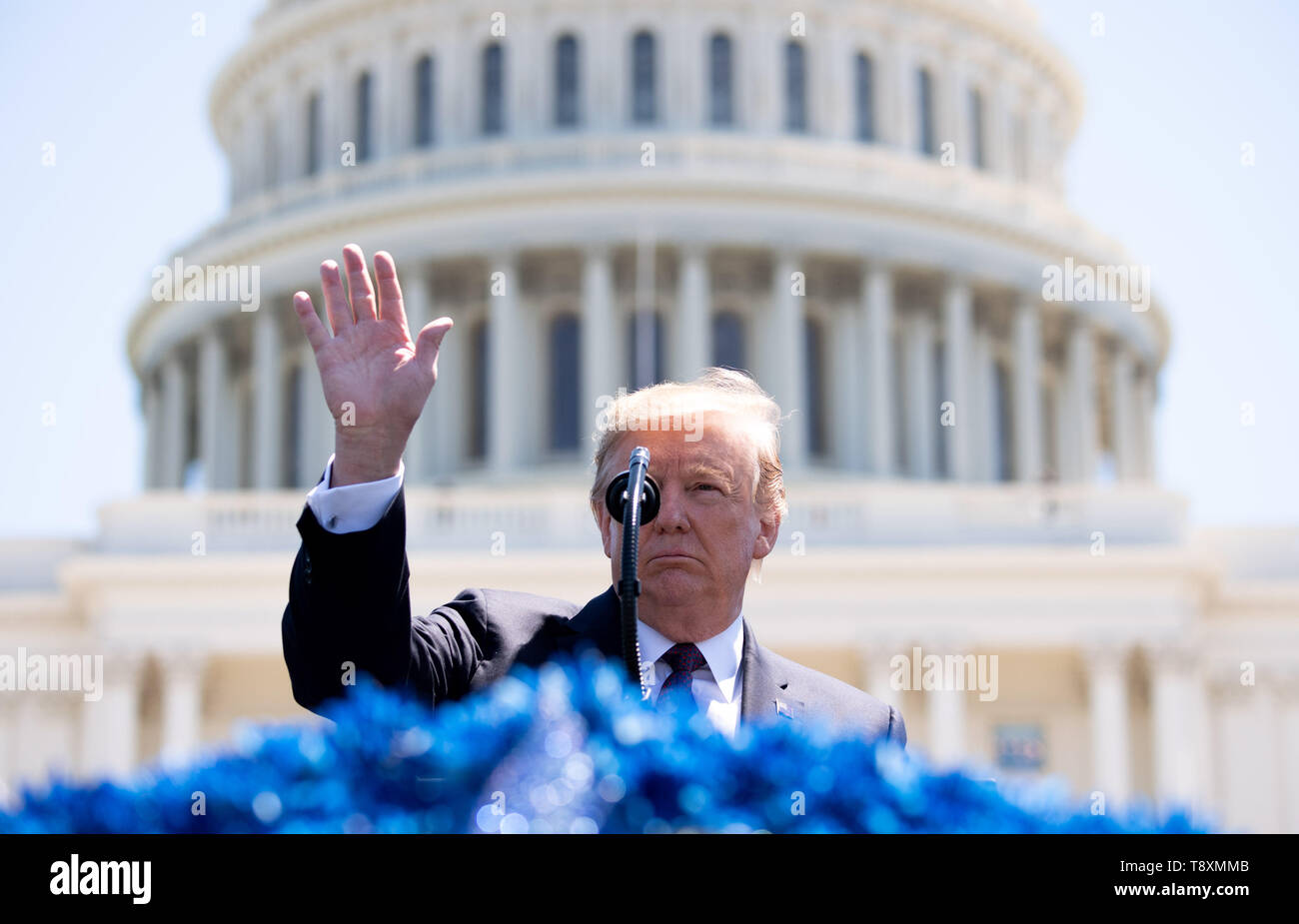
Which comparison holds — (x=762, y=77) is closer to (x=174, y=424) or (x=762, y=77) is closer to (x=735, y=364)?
(x=735, y=364)

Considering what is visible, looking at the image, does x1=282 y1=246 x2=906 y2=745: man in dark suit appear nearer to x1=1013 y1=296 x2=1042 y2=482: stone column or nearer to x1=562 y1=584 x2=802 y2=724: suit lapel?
x1=562 y1=584 x2=802 y2=724: suit lapel

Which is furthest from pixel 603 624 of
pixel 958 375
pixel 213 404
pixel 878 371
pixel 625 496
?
pixel 213 404

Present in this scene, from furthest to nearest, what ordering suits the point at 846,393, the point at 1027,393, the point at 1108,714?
the point at 1027,393 → the point at 846,393 → the point at 1108,714

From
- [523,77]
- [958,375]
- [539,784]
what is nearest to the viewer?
[539,784]

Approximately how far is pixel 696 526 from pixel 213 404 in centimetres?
6246

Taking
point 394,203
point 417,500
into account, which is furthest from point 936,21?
point 417,500

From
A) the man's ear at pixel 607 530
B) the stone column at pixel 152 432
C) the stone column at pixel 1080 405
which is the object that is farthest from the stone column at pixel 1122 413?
the man's ear at pixel 607 530

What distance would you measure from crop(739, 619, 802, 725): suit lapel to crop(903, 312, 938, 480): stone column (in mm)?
57314

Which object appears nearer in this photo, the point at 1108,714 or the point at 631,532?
the point at 631,532

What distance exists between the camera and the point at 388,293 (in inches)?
169

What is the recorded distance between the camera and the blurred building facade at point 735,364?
1703 inches

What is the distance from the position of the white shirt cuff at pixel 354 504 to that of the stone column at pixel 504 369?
5600cm

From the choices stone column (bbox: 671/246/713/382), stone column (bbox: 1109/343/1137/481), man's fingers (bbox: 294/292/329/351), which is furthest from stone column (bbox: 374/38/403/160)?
man's fingers (bbox: 294/292/329/351)

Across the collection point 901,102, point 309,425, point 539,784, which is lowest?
point 539,784
